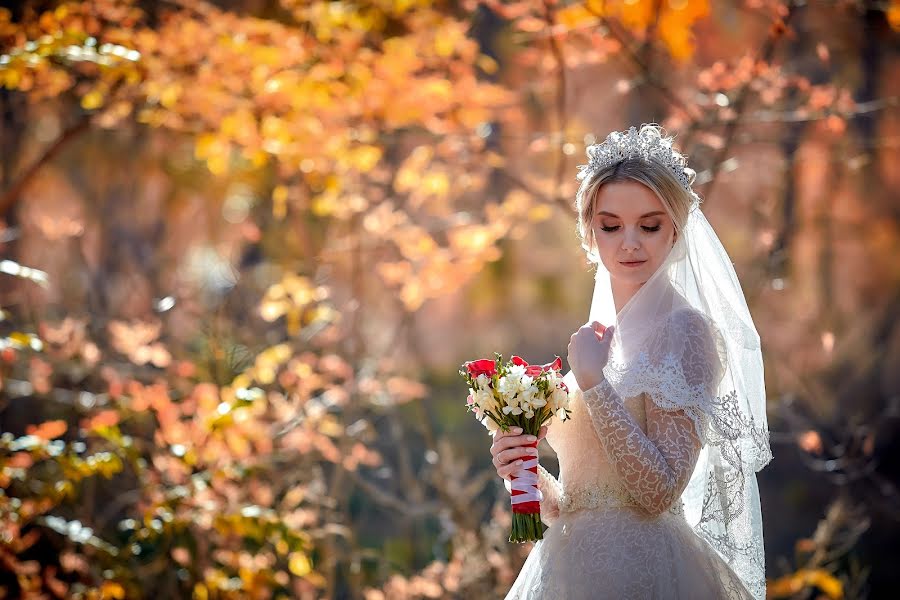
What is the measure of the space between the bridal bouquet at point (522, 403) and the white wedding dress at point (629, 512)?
89 mm

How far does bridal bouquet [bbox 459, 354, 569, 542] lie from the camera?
2064 mm

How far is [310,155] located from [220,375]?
115 centimetres

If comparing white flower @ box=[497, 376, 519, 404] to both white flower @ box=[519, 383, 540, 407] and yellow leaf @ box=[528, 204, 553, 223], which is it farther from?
yellow leaf @ box=[528, 204, 553, 223]

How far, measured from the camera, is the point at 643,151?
225 cm

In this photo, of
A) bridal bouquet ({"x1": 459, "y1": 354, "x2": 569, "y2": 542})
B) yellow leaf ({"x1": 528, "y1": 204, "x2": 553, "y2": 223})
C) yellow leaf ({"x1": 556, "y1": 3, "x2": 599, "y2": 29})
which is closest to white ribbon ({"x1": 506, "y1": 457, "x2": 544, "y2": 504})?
bridal bouquet ({"x1": 459, "y1": 354, "x2": 569, "y2": 542})

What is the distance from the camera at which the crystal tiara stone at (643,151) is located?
2.25m

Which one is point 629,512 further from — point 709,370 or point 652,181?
point 652,181

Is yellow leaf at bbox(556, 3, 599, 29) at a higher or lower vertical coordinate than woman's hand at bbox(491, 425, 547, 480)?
higher

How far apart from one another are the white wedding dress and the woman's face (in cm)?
17

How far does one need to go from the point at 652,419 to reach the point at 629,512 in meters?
0.24

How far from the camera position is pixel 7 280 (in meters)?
7.02

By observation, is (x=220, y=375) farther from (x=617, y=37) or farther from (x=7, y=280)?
(x=7, y=280)

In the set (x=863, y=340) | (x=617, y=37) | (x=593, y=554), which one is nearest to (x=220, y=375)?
(x=617, y=37)

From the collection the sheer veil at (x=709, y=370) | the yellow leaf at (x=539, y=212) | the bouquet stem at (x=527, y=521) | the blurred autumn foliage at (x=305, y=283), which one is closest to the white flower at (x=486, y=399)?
the bouquet stem at (x=527, y=521)
